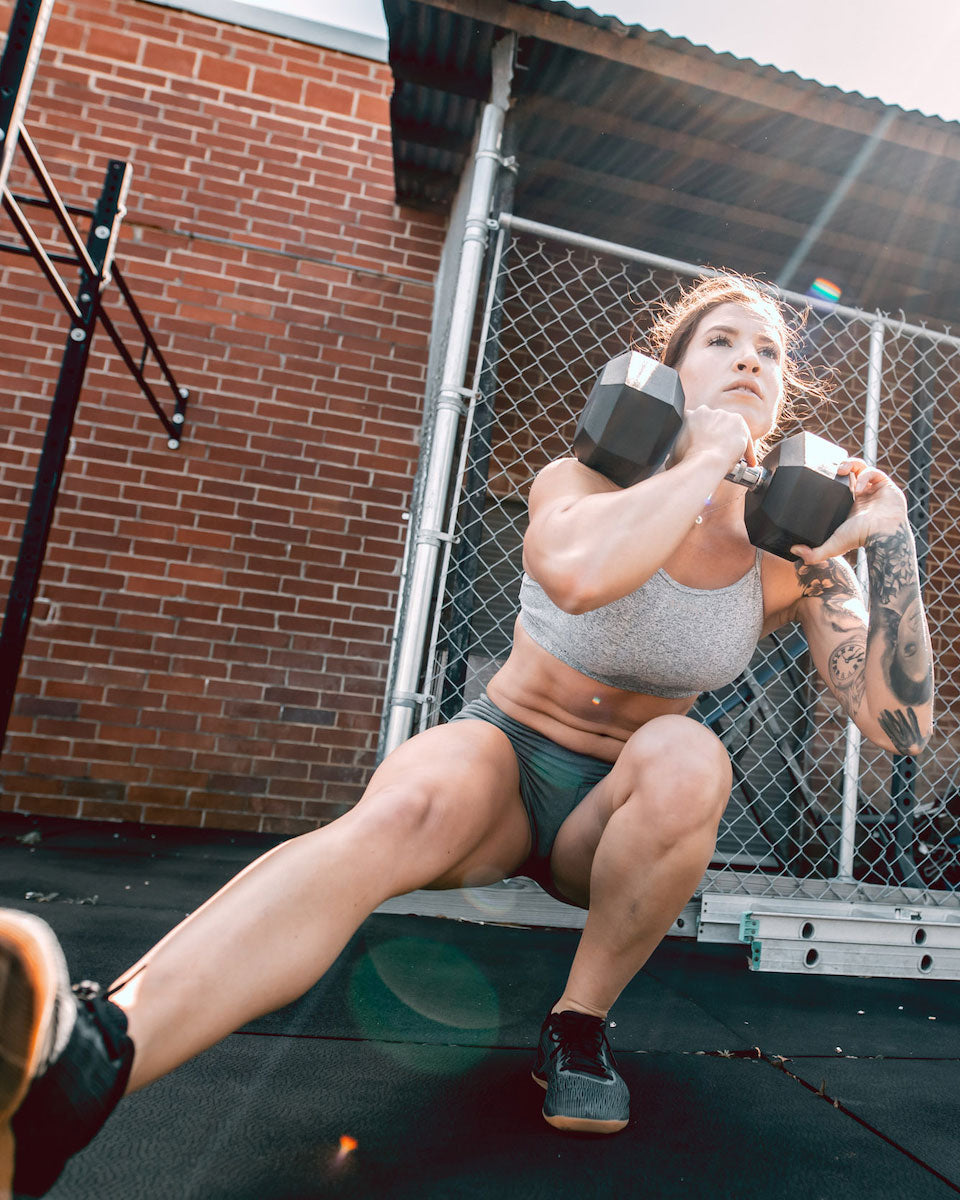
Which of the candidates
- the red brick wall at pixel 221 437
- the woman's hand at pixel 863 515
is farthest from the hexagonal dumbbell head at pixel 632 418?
the red brick wall at pixel 221 437

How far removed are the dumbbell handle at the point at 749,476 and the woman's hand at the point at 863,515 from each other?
0.12m

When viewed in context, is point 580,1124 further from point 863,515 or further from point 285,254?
point 285,254

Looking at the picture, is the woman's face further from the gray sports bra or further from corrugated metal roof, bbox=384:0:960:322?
corrugated metal roof, bbox=384:0:960:322

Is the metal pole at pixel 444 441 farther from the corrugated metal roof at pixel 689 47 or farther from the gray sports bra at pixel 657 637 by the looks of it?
the gray sports bra at pixel 657 637

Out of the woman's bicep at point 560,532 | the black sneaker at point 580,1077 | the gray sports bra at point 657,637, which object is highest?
the woman's bicep at point 560,532

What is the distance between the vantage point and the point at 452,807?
1.05 meters

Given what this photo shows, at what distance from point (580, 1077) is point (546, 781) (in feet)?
1.38

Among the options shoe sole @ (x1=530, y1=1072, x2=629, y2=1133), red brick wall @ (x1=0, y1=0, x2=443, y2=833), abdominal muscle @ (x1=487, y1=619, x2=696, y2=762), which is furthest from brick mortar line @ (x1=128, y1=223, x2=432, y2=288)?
shoe sole @ (x1=530, y1=1072, x2=629, y2=1133)

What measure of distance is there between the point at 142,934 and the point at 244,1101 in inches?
34.7

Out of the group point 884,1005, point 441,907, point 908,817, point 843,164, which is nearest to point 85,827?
point 441,907

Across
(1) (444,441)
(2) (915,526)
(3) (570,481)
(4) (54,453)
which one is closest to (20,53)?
(4) (54,453)

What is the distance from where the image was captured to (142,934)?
1.81m

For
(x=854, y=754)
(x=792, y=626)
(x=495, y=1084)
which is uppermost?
(x=792, y=626)

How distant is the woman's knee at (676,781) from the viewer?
1.10 m
